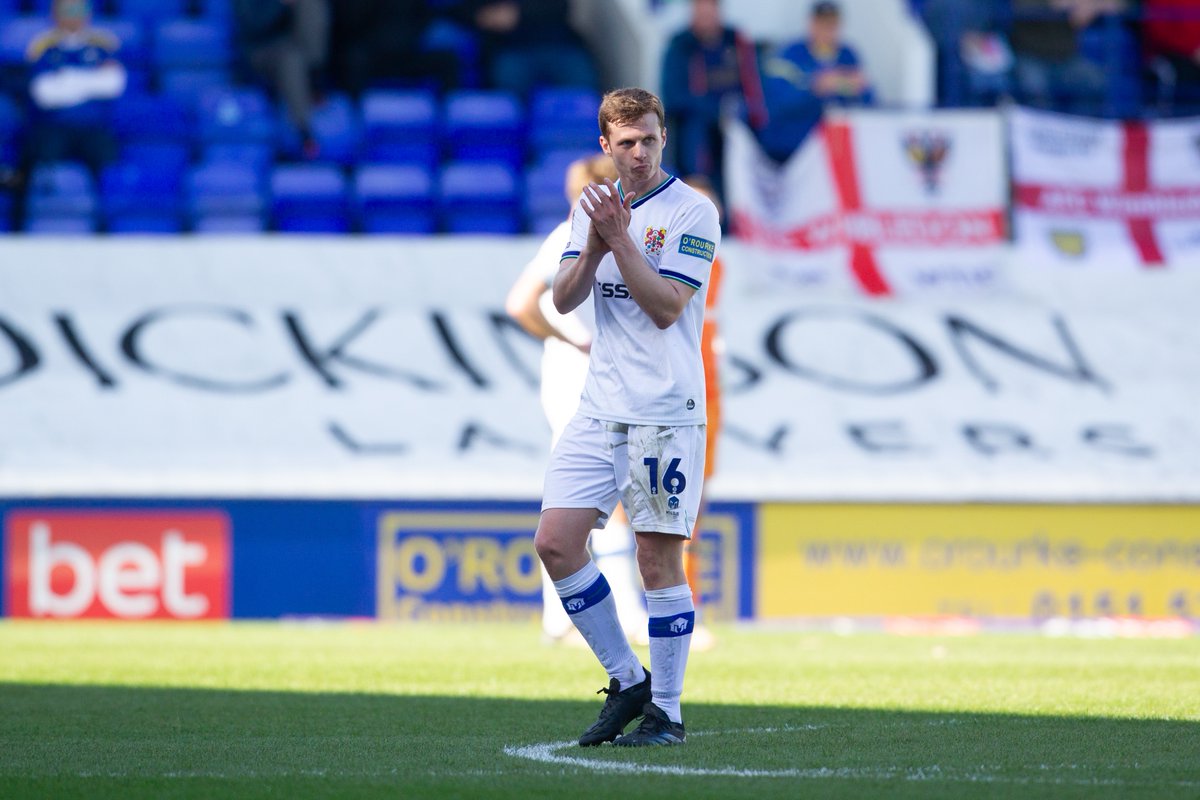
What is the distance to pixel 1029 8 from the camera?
15539 millimetres

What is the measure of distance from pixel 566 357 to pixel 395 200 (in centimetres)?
557

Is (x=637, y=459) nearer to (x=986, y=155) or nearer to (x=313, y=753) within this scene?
(x=313, y=753)

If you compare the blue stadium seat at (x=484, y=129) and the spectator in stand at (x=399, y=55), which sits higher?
the spectator in stand at (x=399, y=55)

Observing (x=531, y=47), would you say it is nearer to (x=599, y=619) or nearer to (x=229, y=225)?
(x=229, y=225)

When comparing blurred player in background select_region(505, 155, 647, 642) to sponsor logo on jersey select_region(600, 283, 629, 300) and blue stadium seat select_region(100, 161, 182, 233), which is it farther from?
blue stadium seat select_region(100, 161, 182, 233)

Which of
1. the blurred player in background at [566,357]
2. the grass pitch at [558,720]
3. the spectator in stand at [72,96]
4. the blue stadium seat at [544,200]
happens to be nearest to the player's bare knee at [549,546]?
the grass pitch at [558,720]

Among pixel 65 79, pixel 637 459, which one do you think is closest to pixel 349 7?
pixel 65 79

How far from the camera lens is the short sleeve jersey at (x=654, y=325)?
5.14 meters

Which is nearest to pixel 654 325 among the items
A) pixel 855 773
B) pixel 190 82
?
pixel 855 773

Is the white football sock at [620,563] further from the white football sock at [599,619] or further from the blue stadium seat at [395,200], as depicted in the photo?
the blue stadium seat at [395,200]

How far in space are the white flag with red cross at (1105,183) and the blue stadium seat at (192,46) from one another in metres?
6.35

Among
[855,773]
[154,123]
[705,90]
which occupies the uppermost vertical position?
[705,90]

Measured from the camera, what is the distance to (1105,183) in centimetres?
1327

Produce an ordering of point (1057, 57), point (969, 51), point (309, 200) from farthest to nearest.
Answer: point (1057, 57) → point (969, 51) → point (309, 200)
